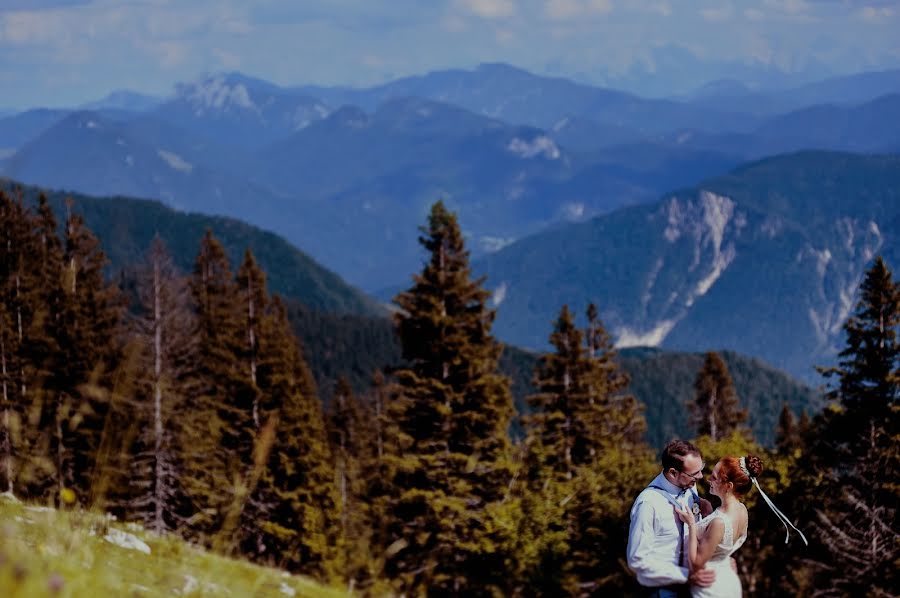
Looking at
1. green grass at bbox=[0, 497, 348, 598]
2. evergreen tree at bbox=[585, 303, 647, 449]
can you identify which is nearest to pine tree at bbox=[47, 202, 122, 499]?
evergreen tree at bbox=[585, 303, 647, 449]

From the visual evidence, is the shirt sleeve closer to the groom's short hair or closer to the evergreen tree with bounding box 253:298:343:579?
the groom's short hair

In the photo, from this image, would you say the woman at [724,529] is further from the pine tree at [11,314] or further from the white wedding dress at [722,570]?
the pine tree at [11,314]

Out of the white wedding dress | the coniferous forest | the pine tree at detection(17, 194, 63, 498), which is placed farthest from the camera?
the pine tree at detection(17, 194, 63, 498)

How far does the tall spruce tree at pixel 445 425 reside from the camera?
23031 mm

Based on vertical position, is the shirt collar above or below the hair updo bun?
below

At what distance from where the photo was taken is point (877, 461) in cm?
2166

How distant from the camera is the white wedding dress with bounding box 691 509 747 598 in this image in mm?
5648

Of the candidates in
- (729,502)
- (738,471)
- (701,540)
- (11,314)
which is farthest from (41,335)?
(738,471)

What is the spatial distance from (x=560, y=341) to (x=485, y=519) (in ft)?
35.1

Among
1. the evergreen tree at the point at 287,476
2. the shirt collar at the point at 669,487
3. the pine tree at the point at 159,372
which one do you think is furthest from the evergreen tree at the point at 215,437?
the shirt collar at the point at 669,487

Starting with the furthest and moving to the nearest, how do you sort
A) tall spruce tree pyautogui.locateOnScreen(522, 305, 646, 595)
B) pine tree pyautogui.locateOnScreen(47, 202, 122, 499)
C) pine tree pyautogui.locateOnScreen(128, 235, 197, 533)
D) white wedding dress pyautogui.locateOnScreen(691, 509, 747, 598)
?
1. pine tree pyautogui.locateOnScreen(47, 202, 122, 499)
2. pine tree pyautogui.locateOnScreen(128, 235, 197, 533)
3. tall spruce tree pyautogui.locateOnScreen(522, 305, 646, 595)
4. white wedding dress pyautogui.locateOnScreen(691, 509, 747, 598)

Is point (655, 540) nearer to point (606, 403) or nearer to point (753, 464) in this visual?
point (753, 464)

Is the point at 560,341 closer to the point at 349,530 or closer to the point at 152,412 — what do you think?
the point at 152,412

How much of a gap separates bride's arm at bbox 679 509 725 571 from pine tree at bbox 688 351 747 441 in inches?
1811
